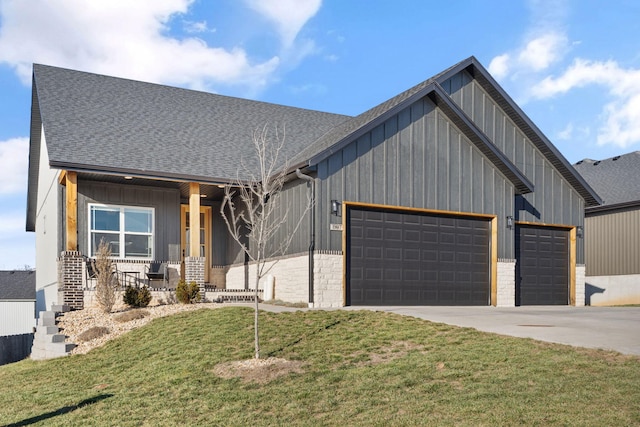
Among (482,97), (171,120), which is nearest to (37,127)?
(171,120)

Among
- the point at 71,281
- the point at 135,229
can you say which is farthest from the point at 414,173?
the point at 71,281

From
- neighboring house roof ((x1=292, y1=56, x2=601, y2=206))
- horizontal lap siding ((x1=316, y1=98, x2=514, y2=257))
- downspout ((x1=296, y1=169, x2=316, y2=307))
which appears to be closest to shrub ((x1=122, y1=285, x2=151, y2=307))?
downspout ((x1=296, y1=169, x2=316, y2=307))

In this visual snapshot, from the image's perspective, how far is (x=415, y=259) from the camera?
59.5ft

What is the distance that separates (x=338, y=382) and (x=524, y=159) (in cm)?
1482

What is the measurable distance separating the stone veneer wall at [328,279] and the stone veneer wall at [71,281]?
6.54 m

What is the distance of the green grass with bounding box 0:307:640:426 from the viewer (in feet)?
24.2

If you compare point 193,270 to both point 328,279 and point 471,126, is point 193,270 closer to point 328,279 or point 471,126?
point 328,279

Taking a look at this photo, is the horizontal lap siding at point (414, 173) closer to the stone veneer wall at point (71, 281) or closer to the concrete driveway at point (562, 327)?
the concrete driveway at point (562, 327)

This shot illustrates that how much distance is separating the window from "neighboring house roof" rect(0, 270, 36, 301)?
91.0 feet

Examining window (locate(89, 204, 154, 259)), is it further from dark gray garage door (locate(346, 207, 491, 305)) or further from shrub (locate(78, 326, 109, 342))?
dark gray garage door (locate(346, 207, 491, 305))

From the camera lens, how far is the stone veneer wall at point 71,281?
17.0 m

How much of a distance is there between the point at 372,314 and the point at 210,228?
10.1 m

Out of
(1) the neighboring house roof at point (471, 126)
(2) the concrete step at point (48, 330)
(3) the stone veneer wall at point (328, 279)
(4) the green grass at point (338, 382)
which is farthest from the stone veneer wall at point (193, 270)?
(4) the green grass at point (338, 382)

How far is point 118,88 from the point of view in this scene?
893 inches
